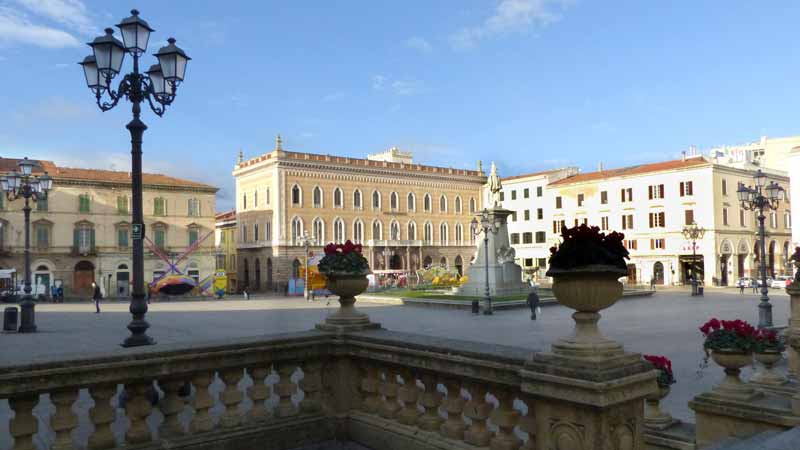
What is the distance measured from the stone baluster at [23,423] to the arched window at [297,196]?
2249 inches

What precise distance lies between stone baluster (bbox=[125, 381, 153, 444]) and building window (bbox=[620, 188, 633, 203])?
63221 mm

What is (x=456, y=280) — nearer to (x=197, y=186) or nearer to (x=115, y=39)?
(x=197, y=186)

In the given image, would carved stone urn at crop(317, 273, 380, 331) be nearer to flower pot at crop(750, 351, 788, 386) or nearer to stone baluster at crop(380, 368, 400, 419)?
stone baluster at crop(380, 368, 400, 419)

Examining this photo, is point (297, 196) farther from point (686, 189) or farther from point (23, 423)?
point (23, 423)

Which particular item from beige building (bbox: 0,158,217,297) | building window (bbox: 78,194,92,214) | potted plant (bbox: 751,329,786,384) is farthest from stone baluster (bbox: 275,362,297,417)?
building window (bbox: 78,194,92,214)

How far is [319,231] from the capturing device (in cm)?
6253

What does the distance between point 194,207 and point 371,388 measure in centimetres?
5784

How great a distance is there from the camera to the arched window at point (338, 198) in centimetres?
6406

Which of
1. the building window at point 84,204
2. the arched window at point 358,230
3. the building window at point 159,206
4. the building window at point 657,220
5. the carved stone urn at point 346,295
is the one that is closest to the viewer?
the carved stone urn at point 346,295


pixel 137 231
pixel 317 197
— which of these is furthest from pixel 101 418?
pixel 317 197

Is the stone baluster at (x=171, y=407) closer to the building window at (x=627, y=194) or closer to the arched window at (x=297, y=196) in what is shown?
the arched window at (x=297, y=196)

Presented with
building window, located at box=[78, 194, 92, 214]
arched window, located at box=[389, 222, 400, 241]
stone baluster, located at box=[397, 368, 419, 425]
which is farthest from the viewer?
arched window, located at box=[389, 222, 400, 241]

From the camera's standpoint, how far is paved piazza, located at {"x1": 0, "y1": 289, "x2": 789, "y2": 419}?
14948 millimetres

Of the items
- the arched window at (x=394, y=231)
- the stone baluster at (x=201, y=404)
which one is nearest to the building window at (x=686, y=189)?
the arched window at (x=394, y=231)
